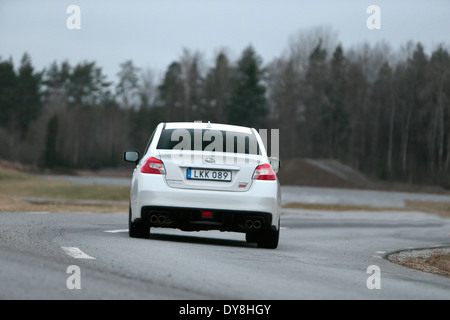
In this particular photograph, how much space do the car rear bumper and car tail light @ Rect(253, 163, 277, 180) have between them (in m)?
0.08

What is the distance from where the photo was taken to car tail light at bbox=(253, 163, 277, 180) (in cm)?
1171

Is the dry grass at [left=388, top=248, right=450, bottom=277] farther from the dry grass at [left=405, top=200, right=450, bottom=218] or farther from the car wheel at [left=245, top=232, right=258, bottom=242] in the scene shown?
the dry grass at [left=405, top=200, right=450, bottom=218]

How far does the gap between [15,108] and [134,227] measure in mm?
106238

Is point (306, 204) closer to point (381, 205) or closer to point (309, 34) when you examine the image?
point (381, 205)

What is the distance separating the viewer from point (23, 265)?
7.69 meters

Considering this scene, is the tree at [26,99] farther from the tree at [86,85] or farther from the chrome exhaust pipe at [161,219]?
the chrome exhaust pipe at [161,219]

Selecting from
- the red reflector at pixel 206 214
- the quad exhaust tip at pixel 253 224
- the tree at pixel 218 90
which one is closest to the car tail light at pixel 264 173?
the quad exhaust tip at pixel 253 224

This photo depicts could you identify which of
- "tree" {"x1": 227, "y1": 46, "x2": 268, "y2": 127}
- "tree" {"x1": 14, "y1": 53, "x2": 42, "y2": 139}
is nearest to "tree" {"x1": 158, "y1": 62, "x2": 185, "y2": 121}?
"tree" {"x1": 227, "y1": 46, "x2": 268, "y2": 127}

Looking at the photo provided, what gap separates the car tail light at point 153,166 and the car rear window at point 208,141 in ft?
1.25

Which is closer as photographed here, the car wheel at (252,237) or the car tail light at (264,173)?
the car tail light at (264,173)

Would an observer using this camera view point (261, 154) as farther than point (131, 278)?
Yes

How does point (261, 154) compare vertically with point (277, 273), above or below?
above

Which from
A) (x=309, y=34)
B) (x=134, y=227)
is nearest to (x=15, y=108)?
(x=309, y=34)

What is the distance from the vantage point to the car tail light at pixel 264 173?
11.7m
